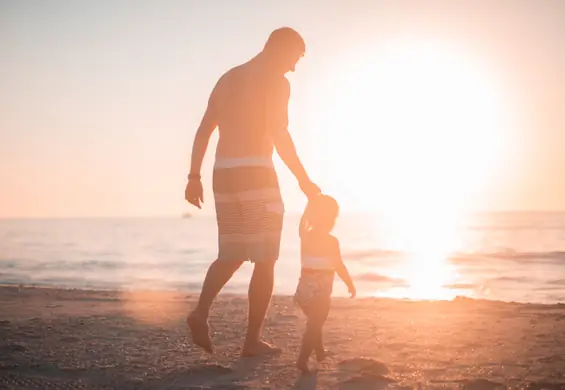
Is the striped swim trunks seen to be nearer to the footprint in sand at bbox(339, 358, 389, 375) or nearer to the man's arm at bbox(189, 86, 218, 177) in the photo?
the man's arm at bbox(189, 86, 218, 177)

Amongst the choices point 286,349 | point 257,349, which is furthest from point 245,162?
point 286,349

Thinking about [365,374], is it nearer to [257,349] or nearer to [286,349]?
[257,349]

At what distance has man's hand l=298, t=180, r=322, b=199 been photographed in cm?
460

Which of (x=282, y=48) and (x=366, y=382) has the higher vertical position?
(x=282, y=48)

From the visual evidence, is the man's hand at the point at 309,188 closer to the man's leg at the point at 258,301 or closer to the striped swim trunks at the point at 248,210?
the striped swim trunks at the point at 248,210

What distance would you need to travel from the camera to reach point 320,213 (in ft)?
14.9

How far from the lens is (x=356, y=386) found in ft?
12.3

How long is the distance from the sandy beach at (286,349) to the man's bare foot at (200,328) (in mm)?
128

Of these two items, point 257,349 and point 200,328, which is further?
point 257,349

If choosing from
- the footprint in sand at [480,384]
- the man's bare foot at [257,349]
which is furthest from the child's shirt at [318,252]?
the footprint in sand at [480,384]

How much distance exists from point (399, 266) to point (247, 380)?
75.2 ft

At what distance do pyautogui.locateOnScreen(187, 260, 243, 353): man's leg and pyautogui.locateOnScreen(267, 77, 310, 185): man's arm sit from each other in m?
0.77

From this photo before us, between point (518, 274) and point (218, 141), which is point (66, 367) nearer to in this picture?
point (218, 141)

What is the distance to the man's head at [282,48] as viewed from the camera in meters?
4.71
